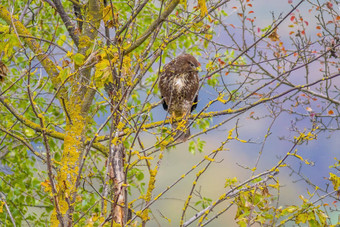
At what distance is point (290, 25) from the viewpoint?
9.34 metres

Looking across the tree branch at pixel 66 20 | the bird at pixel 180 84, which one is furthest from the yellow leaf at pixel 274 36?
the tree branch at pixel 66 20

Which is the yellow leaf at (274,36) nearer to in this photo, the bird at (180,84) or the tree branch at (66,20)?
the bird at (180,84)

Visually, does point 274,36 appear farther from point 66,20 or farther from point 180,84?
point 66,20

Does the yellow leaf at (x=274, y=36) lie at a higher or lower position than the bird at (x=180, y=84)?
higher

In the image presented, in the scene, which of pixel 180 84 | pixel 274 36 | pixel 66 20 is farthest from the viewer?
pixel 274 36

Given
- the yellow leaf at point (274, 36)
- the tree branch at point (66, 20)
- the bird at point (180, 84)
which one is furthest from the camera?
the yellow leaf at point (274, 36)

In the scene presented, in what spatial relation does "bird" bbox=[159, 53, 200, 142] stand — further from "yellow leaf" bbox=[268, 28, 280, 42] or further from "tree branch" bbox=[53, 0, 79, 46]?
"tree branch" bbox=[53, 0, 79, 46]

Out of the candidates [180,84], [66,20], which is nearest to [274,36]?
[180,84]

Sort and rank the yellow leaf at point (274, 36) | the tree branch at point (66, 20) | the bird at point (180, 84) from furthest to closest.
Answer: the yellow leaf at point (274, 36), the bird at point (180, 84), the tree branch at point (66, 20)

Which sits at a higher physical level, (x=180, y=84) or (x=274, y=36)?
(x=274, y=36)

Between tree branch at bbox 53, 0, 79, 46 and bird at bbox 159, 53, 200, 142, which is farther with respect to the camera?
bird at bbox 159, 53, 200, 142

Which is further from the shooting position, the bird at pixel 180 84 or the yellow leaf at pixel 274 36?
the yellow leaf at pixel 274 36

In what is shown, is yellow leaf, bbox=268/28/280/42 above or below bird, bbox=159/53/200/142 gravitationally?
above

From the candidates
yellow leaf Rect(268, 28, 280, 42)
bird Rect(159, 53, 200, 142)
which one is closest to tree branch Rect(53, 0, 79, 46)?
bird Rect(159, 53, 200, 142)
